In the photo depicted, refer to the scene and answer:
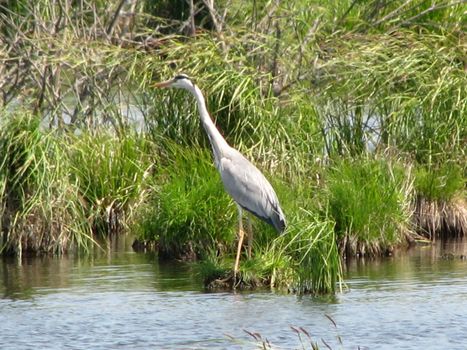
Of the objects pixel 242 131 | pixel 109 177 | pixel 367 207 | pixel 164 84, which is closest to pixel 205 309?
pixel 367 207

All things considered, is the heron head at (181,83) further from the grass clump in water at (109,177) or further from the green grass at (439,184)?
the green grass at (439,184)

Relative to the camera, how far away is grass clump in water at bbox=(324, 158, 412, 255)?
13.0 meters

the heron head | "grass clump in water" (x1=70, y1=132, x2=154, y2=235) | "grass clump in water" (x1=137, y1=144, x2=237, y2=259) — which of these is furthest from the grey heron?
"grass clump in water" (x1=70, y1=132, x2=154, y2=235)

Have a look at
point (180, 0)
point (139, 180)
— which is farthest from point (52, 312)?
point (180, 0)

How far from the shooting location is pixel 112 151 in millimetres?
14836

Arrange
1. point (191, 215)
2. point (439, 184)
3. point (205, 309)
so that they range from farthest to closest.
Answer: point (439, 184) < point (191, 215) < point (205, 309)

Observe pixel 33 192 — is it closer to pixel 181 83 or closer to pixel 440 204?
pixel 181 83

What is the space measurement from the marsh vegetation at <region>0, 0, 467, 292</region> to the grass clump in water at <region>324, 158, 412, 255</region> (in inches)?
0.8

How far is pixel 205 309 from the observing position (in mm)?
10477

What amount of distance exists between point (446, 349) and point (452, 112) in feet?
20.2

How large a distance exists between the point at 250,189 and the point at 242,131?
2.34m

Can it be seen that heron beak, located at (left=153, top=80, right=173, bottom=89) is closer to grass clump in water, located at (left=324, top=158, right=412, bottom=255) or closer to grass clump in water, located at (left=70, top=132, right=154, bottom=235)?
grass clump in water, located at (left=70, top=132, right=154, bottom=235)

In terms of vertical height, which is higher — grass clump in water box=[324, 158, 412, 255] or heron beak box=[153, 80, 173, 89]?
heron beak box=[153, 80, 173, 89]

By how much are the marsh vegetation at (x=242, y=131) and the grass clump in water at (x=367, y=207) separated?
0.02 m
